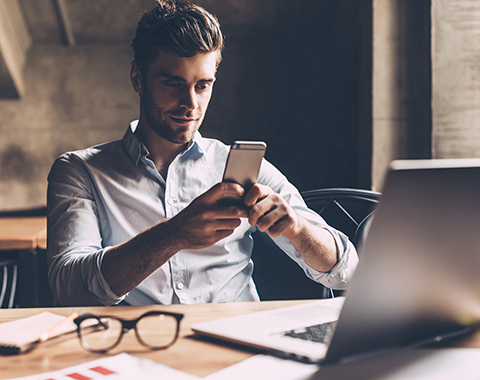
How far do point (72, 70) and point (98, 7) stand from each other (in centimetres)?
66

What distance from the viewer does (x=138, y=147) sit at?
1.49 m

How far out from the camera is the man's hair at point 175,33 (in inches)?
57.3

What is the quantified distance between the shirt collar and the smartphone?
0.60m

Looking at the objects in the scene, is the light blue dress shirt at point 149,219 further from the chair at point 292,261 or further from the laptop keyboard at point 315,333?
the laptop keyboard at point 315,333

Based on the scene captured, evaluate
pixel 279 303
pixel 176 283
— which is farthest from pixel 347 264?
pixel 176 283

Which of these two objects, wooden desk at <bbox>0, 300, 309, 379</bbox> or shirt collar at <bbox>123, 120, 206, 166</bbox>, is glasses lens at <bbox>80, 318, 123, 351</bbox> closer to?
wooden desk at <bbox>0, 300, 309, 379</bbox>

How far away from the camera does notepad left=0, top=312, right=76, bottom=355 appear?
74cm

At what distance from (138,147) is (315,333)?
94 centimetres

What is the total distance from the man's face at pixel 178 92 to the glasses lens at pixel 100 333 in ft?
2.49

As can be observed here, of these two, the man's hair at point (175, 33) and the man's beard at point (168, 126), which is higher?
the man's hair at point (175, 33)

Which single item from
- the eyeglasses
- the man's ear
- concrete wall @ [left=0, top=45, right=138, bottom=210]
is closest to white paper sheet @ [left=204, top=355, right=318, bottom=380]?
the eyeglasses

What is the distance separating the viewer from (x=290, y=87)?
15.3 feet

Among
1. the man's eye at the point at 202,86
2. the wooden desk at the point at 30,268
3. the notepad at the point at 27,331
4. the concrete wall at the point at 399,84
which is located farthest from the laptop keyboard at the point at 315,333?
the wooden desk at the point at 30,268

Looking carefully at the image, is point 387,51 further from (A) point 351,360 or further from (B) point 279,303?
(A) point 351,360
